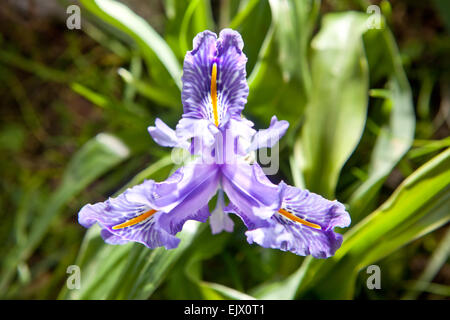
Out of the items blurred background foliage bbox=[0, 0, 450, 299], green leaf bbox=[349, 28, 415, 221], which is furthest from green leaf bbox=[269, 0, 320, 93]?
green leaf bbox=[349, 28, 415, 221]

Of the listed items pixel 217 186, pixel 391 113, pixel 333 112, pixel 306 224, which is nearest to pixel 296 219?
pixel 306 224

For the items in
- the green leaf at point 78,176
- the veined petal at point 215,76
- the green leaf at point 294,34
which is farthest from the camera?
the green leaf at point 78,176

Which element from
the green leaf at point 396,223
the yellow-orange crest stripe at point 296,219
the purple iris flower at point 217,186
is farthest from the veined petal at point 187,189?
the green leaf at point 396,223

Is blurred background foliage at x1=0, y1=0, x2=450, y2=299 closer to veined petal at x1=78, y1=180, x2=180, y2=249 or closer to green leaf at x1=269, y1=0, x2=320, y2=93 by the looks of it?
green leaf at x1=269, y1=0, x2=320, y2=93

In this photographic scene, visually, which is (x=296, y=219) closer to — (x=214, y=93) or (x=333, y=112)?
(x=214, y=93)

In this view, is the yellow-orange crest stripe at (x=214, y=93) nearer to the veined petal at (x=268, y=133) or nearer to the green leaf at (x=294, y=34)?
the veined petal at (x=268, y=133)

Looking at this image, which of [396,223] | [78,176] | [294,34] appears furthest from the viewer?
[78,176]

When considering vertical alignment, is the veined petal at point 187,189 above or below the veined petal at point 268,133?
below

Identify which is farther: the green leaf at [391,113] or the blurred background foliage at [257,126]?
the green leaf at [391,113]
